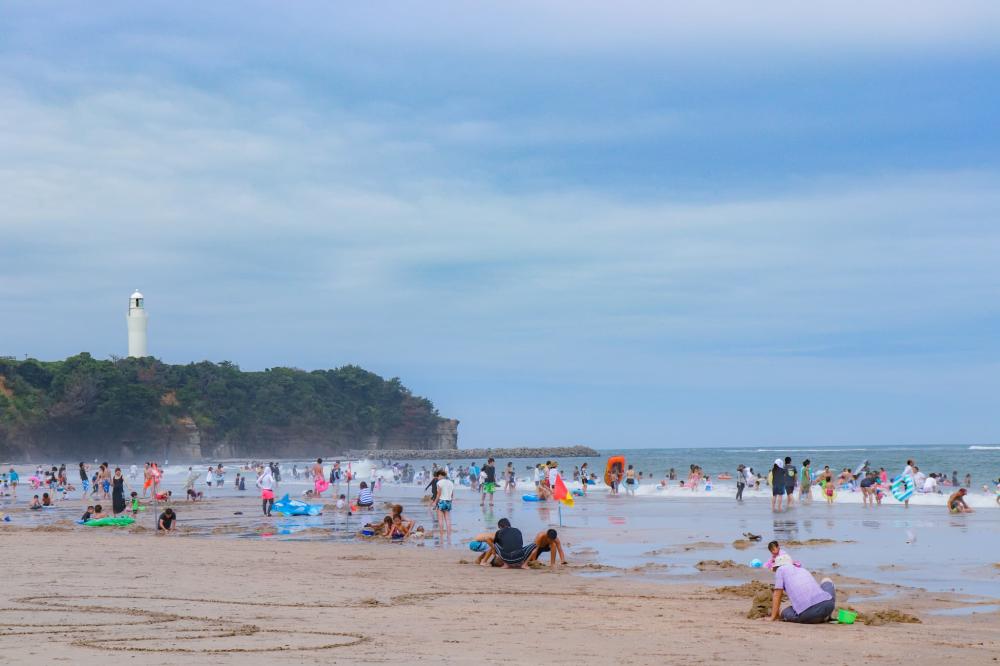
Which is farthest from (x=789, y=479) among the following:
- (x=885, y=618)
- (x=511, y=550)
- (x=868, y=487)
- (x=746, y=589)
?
(x=885, y=618)

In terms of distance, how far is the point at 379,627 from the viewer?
1110 cm

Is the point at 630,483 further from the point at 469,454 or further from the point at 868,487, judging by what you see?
the point at 469,454

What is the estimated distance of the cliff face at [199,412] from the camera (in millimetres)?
118625

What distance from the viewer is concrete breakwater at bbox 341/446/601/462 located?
16175 cm

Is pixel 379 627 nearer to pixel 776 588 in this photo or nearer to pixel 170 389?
pixel 776 588

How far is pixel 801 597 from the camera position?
12.0m

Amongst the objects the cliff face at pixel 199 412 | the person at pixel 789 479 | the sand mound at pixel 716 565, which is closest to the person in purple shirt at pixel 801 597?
the sand mound at pixel 716 565

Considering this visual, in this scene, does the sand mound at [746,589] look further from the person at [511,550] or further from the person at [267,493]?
the person at [267,493]

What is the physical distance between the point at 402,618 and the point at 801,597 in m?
4.44

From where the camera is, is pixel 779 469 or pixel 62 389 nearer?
pixel 779 469

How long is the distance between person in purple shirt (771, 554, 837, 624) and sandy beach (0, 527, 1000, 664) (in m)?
0.20

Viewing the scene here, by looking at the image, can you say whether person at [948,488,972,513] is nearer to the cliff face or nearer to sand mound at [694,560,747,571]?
sand mound at [694,560,747,571]

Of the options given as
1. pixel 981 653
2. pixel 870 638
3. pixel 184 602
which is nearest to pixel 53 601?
pixel 184 602

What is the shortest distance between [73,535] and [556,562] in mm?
11732
